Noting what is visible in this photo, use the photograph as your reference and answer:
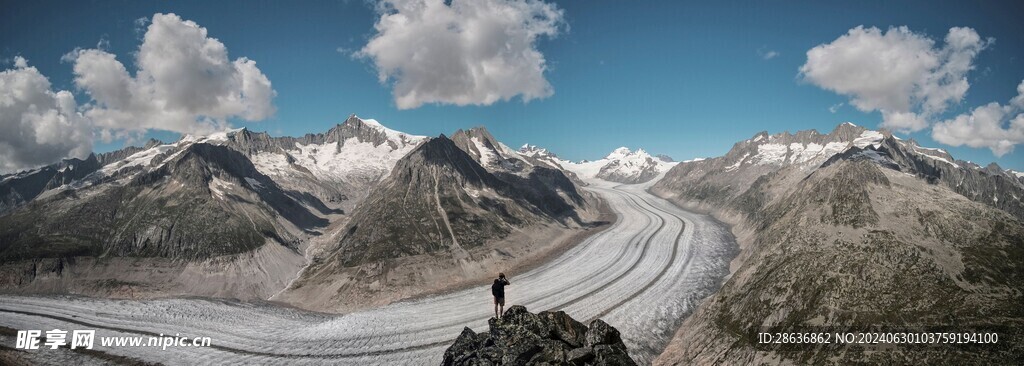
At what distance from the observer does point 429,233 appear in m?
112

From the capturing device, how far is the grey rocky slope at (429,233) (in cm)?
8994

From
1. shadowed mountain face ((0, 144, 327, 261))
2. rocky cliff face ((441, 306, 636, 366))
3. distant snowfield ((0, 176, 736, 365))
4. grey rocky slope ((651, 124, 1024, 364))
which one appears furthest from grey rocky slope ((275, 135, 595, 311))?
rocky cliff face ((441, 306, 636, 366))

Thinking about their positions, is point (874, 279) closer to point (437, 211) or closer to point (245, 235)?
point (437, 211)

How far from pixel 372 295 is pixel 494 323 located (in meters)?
62.9

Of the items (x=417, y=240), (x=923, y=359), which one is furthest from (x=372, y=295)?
(x=923, y=359)

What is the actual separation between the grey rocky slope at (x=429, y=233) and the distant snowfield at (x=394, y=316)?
10.1 metres

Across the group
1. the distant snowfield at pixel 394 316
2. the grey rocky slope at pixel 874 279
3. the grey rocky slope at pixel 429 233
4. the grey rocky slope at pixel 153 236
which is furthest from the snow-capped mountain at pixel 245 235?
the grey rocky slope at pixel 874 279

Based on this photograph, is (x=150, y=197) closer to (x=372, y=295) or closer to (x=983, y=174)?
(x=372, y=295)

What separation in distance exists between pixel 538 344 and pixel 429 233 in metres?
89.4

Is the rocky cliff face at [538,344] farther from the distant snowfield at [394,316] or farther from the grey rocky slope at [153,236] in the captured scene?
the grey rocky slope at [153,236]

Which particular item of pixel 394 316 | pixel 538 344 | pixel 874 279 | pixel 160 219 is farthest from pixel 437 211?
pixel 538 344

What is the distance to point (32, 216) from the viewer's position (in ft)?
397

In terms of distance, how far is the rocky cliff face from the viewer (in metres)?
24.6

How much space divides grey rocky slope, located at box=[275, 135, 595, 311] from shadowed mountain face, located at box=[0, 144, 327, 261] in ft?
79.0
